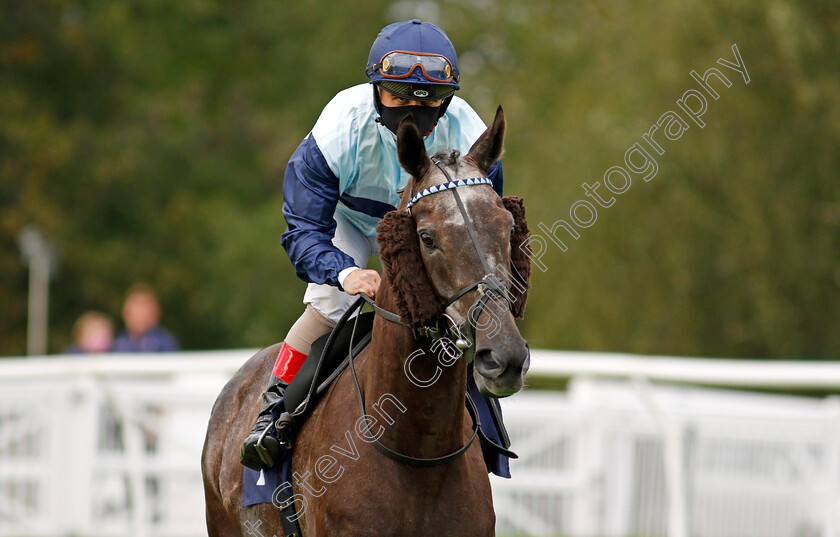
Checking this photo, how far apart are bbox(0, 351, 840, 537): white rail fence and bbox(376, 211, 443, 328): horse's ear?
3.46m

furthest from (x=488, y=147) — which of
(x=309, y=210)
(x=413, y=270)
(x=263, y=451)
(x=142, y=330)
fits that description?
(x=142, y=330)

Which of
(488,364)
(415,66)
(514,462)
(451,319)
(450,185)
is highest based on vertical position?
(415,66)

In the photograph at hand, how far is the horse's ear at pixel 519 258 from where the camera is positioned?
12.6 feet

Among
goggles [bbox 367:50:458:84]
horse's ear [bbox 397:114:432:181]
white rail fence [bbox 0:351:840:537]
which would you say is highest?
goggles [bbox 367:50:458:84]

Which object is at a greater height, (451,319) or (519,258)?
(519,258)

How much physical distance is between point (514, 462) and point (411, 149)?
5.93 meters

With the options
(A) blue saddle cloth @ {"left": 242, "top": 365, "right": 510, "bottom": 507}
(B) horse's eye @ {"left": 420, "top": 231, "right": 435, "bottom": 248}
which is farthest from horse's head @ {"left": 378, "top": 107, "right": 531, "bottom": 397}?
(A) blue saddle cloth @ {"left": 242, "top": 365, "right": 510, "bottom": 507}

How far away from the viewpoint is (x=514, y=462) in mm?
9414

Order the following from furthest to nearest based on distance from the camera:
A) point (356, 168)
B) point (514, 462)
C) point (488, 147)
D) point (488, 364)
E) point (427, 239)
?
point (514, 462)
point (356, 168)
point (488, 147)
point (427, 239)
point (488, 364)

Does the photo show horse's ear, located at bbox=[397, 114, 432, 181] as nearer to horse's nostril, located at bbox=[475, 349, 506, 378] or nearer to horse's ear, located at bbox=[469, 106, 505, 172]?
horse's ear, located at bbox=[469, 106, 505, 172]

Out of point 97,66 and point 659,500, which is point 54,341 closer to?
point 97,66

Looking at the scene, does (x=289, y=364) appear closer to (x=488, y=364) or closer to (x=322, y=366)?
(x=322, y=366)

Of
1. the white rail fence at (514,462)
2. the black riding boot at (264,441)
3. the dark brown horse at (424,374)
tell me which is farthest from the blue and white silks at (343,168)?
the white rail fence at (514,462)

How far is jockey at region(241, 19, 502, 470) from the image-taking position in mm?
4340
